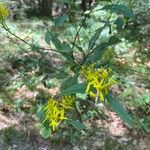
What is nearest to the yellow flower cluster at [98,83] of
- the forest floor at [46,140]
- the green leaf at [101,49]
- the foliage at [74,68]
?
the foliage at [74,68]

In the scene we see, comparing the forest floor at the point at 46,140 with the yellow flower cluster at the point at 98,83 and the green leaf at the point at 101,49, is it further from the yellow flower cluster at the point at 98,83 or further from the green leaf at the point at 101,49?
the yellow flower cluster at the point at 98,83

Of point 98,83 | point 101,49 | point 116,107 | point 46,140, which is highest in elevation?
point 98,83

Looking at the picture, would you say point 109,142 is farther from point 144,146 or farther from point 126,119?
point 126,119

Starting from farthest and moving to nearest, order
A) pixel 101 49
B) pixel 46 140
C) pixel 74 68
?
pixel 46 140, pixel 74 68, pixel 101 49

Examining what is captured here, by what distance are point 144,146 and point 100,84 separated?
7.99 ft

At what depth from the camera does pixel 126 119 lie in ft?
4.42

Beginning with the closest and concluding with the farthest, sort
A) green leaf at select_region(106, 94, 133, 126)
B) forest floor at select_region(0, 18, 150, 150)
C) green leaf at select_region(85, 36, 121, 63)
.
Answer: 1. green leaf at select_region(106, 94, 133, 126)
2. green leaf at select_region(85, 36, 121, 63)
3. forest floor at select_region(0, 18, 150, 150)

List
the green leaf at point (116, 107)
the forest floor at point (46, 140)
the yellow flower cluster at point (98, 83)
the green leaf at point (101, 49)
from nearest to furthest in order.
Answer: the yellow flower cluster at point (98, 83)
the green leaf at point (116, 107)
the green leaf at point (101, 49)
the forest floor at point (46, 140)

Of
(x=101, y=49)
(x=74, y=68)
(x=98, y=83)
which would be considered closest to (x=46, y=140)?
(x=74, y=68)

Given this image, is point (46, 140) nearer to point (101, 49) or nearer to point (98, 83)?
point (101, 49)

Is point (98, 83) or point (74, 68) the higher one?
point (98, 83)

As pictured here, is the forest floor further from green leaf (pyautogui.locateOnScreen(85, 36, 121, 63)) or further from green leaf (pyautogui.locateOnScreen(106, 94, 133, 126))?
green leaf (pyautogui.locateOnScreen(106, 94, 133, 126))

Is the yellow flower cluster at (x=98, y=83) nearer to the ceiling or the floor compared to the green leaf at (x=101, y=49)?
nearer to the ceiling

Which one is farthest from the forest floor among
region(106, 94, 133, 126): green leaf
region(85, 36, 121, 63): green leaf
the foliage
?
region(106, 94, 133, 126): green leaf
